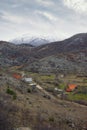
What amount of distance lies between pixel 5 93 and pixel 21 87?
1471 cm

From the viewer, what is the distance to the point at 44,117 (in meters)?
47.3

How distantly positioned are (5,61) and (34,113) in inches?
4688

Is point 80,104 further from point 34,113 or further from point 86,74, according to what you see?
point 86,74

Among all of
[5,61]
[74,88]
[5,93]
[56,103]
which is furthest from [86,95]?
[5,61]

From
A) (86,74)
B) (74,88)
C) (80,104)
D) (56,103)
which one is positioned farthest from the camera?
(86,74)

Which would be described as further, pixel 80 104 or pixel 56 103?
pixel 80 104

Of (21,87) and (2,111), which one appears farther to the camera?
(21,87)

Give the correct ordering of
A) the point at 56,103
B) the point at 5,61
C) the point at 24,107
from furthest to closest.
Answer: the point at 5,61
the point at 56,103
the point at 24,107

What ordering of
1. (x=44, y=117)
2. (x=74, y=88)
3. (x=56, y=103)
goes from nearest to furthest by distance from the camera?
(x=44, y=117) < (x=56, y=103) < (x=74, y=88)

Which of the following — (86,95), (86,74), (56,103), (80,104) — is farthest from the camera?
(86,74)

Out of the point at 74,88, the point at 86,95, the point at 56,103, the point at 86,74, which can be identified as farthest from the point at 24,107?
the point at 86,74

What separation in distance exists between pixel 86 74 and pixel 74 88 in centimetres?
3440

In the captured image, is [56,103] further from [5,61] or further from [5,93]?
[5,61]

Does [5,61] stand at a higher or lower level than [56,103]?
higher
